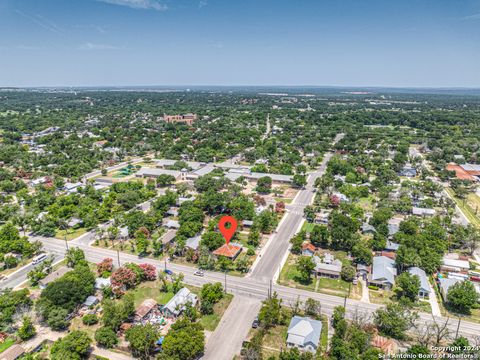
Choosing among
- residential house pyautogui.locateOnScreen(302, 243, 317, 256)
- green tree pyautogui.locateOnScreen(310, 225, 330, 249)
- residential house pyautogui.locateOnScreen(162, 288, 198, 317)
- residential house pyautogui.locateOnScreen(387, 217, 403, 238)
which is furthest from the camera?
residential house pyautogui.locateOnScreen(387, 217, 403, 238)

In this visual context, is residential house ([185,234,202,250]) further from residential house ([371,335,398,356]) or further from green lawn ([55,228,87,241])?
residential house ([371,335,398,356])

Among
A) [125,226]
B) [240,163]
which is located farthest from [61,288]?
[240,163]

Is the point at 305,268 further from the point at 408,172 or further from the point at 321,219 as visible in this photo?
the point at 408,172

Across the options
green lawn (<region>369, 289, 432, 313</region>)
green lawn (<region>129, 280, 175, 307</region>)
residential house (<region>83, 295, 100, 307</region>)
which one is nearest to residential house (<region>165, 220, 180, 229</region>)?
green lawn (<region>129, 280, 175, 307</region>)

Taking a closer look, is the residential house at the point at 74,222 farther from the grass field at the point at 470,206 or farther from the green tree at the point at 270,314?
the grass field at the point at 470,206

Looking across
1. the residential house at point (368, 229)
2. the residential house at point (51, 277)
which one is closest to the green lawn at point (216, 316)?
the residential house at point (51, 277)

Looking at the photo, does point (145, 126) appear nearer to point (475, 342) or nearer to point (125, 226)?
point (125, 226)
